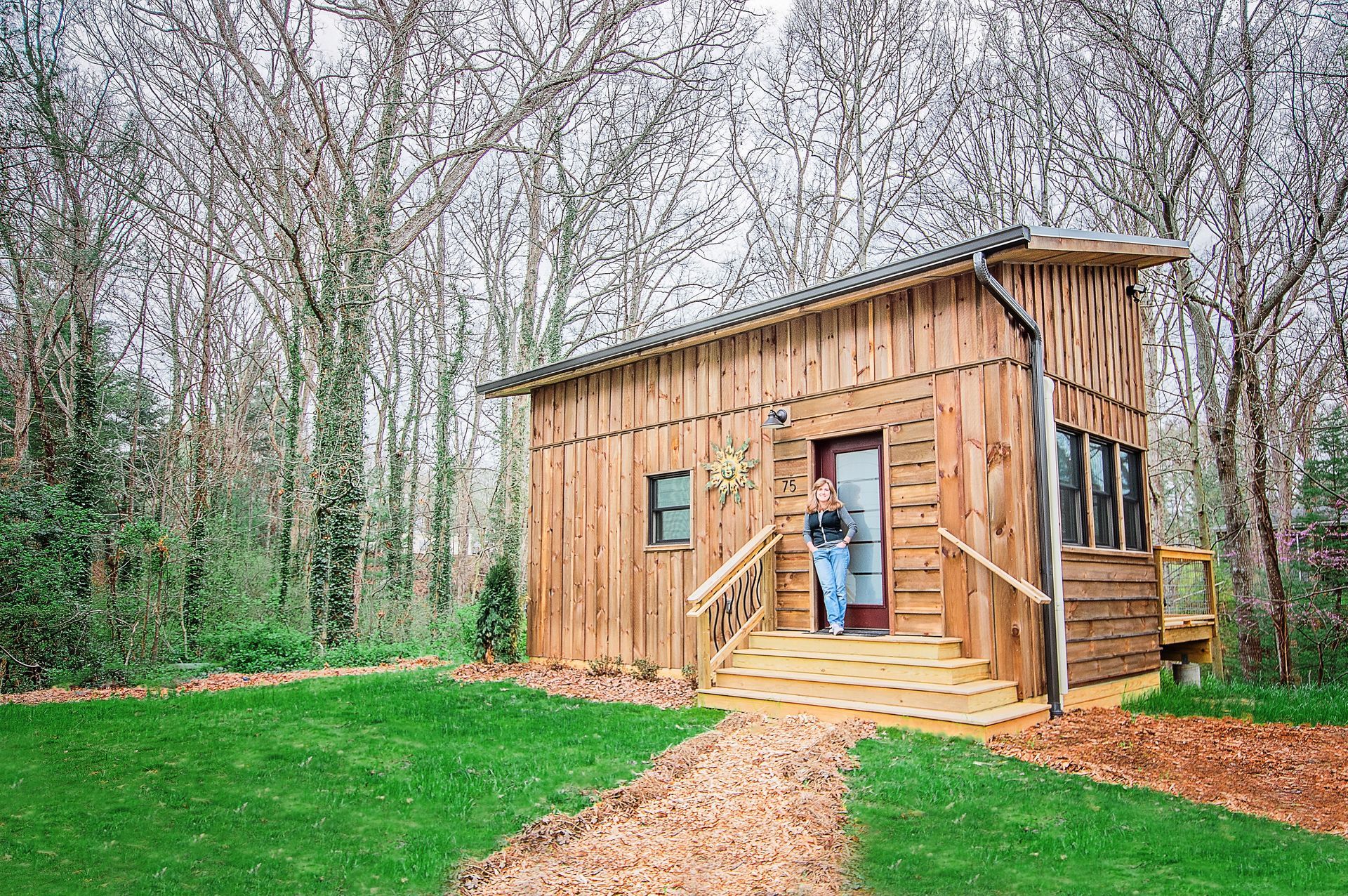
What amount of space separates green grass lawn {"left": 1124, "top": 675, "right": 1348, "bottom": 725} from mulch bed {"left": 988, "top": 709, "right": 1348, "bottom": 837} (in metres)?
0.42

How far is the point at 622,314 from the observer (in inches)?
848

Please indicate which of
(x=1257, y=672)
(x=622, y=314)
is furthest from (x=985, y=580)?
(x=622, y=314)

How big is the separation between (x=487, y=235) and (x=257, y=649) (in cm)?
1226

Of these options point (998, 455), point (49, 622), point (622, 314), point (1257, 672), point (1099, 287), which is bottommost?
point (1257, 672)

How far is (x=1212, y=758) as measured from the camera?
6137 millimetres

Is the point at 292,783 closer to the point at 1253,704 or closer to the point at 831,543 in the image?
the point at 831,543

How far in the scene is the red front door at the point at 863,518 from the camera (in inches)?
334

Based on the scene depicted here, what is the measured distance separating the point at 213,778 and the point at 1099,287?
31.4ft

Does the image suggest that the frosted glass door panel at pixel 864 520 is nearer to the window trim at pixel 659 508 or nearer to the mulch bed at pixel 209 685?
the window trim at pixel 659 508

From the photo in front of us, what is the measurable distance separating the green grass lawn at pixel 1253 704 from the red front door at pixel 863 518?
260 centimetres

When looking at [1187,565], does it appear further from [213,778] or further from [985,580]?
[213,778]

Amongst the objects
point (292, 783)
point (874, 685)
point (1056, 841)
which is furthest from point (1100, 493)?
point (292, 783)

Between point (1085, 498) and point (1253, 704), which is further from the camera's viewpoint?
point (1085, 498)

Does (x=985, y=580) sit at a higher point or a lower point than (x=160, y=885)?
higher
